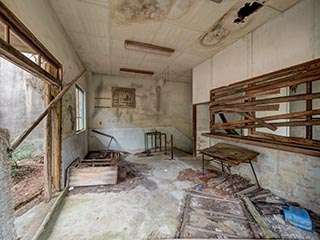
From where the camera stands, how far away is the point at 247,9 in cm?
236

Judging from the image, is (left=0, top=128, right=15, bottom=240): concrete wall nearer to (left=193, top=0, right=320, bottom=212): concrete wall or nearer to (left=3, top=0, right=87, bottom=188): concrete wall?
(left=3, top=0, right=87, bottom=188): concrete wall

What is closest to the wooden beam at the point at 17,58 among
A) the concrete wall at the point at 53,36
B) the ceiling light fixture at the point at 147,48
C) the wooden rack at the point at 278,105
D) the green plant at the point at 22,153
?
the concrete wall at the point at 53,36

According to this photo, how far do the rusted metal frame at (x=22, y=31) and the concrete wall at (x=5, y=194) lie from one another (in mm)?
1045

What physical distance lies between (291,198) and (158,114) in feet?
17.0

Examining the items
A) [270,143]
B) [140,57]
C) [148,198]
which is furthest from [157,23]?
[148,198]

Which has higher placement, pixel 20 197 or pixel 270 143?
pixel 270 143

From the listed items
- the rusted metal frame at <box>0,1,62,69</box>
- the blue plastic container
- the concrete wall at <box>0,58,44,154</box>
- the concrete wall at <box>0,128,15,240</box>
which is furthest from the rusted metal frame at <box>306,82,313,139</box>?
the concrete wall at <box>0,58,44,154</box>

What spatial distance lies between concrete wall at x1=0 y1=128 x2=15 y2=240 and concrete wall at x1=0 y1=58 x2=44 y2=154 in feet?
10.6

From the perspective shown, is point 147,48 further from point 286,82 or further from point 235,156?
point 235,156

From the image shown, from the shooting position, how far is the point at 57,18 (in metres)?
2.44

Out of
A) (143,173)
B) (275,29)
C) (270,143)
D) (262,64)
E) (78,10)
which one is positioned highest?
(78,10)

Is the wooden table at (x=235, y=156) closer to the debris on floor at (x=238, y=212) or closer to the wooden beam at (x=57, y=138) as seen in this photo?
the debris on floor at (x=238, y=212)

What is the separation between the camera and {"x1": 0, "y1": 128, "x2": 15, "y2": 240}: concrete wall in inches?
41.0

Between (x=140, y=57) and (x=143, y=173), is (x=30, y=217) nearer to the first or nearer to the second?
(x=143, y=173)
